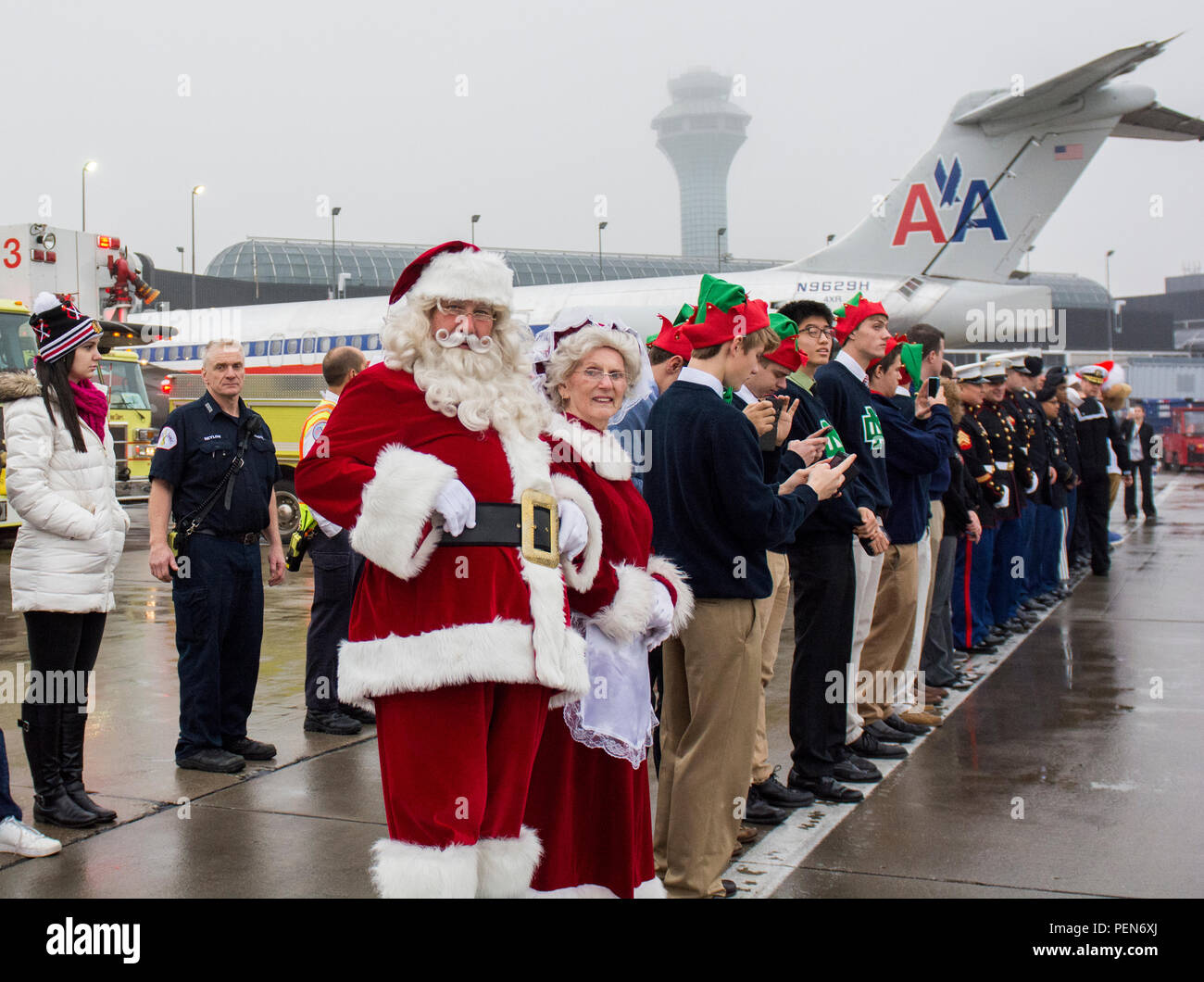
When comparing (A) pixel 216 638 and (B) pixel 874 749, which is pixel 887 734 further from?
(A) pixel 216 638

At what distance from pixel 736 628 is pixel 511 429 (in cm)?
132

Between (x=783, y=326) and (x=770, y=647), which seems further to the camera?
(x=770, y=647)

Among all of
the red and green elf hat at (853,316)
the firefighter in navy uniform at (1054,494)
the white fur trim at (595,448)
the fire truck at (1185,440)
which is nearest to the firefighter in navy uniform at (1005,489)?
the firefighter in navy uniform at (1054,494)

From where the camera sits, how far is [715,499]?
399 centimetres

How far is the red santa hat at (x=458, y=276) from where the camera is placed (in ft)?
9.86

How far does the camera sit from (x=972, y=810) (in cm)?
484

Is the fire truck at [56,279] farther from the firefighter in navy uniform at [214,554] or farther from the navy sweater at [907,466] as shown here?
the navy sweater at [907,466]

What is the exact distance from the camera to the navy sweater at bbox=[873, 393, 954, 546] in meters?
6.04

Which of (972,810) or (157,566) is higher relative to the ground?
(157,566)

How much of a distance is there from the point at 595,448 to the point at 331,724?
3397 mm

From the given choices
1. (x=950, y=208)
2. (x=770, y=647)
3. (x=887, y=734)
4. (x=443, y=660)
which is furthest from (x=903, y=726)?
(x=950, y=208)

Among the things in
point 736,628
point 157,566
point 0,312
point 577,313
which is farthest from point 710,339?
point 0,312

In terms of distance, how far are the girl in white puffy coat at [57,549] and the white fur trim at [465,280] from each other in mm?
2287
